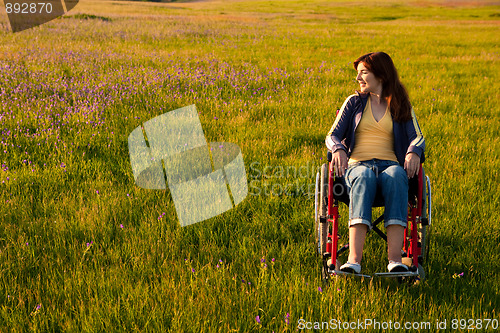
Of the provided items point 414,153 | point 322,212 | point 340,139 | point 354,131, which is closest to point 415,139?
point 414,153

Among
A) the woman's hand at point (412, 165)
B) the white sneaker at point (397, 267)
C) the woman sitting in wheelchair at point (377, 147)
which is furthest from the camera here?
the woman's hand at point (412, 165)

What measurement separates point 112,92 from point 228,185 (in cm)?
393

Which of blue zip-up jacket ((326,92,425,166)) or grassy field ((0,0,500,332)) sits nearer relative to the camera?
grassy field ((0,0,500,332))

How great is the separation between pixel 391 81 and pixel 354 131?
52cm

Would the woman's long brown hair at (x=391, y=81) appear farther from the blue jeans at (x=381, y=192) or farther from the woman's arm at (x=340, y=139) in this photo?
the blue jeans at (x=381, y=192)

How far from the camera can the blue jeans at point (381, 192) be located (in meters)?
2.93

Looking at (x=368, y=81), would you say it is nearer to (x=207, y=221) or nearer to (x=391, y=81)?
(x=391, y=81)

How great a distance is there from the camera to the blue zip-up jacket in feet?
10.8

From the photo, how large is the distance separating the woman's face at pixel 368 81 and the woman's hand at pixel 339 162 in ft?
2.18

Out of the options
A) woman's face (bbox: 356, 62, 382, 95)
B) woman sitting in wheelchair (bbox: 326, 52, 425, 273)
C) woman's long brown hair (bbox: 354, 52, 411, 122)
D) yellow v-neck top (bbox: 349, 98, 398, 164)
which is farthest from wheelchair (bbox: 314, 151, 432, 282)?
woman's face (bbox: 356, 62, 382, 95)

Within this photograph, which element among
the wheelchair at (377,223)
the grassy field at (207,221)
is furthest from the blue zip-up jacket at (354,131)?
the grassy field at (207,221)

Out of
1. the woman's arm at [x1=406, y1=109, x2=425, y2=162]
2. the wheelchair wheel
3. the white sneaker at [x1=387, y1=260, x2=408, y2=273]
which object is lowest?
the white sneaker at [x1=387, y1=260, x2=408, y2=273]

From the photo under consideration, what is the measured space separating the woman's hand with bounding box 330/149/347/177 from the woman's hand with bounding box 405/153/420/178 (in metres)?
0.47

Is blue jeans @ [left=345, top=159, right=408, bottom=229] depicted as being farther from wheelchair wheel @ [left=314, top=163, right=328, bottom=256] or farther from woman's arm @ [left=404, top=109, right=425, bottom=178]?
wheelchair wheel @ [left=314, top=163, right=328, bottom=256]
